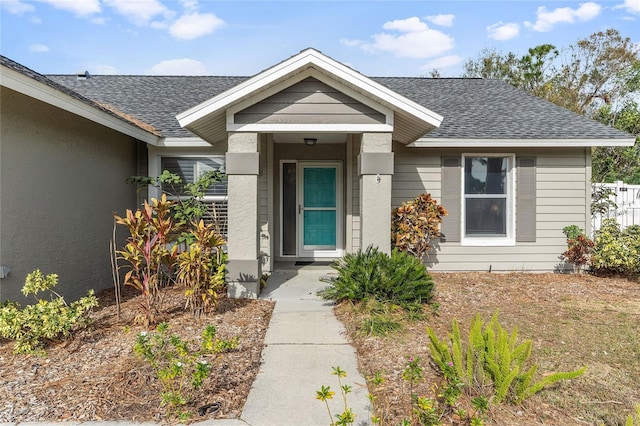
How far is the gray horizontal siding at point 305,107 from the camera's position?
5.67 meters

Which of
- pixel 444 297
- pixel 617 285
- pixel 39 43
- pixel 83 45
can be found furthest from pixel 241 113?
pixel 39 43

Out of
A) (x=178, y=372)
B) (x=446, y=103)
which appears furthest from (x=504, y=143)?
(x=178, y=372)

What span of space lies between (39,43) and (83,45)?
3157mm

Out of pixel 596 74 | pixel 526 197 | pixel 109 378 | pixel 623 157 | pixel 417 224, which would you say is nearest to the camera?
pixel 109 378

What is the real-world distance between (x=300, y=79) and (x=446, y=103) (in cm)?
510

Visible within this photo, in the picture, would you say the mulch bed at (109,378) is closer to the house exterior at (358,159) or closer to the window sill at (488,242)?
the house exterior at (358,159)

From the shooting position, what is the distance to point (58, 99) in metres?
4.64

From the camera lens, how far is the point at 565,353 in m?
3.93

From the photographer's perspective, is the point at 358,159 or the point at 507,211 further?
the point at 507,211

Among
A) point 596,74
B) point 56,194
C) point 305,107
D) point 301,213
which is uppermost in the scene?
point 596,74

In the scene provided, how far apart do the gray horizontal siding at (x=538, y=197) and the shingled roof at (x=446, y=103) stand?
18.8 inches

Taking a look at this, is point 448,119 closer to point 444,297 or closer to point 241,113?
point 444,297

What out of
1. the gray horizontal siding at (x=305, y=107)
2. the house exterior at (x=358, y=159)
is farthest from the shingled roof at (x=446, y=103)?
the gray horizontal siding at (x=305, y=107)

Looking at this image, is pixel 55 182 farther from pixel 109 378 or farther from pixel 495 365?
pixel 495 365
